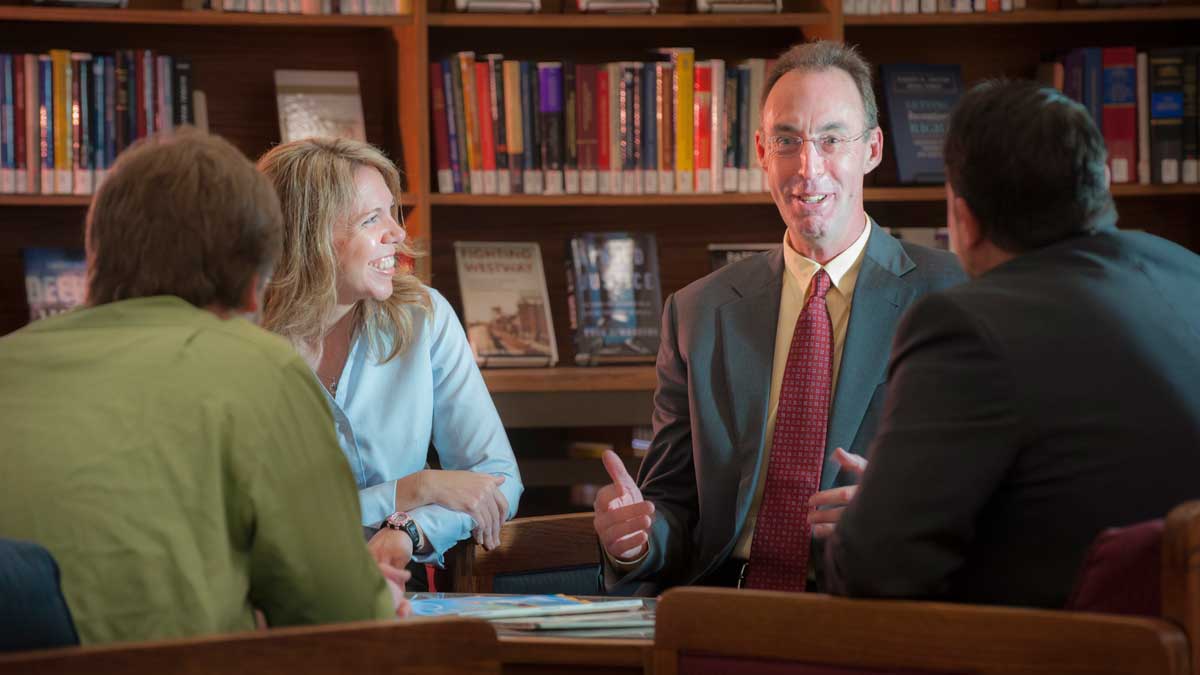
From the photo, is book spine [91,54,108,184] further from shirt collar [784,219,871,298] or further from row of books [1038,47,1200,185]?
row of books [1038,47,1200,185]

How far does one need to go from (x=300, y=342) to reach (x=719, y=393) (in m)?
0.79

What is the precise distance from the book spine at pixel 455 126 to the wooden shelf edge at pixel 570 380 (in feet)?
1.69

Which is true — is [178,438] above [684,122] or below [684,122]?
below

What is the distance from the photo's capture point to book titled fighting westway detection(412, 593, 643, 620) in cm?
167

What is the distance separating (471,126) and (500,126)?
77 millimetres

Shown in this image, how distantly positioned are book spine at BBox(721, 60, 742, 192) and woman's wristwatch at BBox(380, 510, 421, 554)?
5.15 ft

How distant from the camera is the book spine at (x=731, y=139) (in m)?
3.48

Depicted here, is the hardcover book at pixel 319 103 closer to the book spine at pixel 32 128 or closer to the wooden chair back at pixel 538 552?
the book spine at pixel 32 128

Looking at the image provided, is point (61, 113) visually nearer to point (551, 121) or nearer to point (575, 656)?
point (551, 121)

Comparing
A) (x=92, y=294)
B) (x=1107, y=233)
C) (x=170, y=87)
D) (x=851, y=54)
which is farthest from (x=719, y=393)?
(x=170, y=87)

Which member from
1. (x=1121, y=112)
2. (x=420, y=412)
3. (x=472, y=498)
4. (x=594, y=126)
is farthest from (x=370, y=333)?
(x=1121, y=112)

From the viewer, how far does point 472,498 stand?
2.28 metres

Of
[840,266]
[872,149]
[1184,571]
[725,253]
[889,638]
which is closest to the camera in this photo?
[1184,571]

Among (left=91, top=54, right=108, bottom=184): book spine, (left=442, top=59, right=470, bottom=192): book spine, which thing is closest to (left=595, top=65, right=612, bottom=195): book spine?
(left=442, top=59, right=470, bottom=192): book spine
